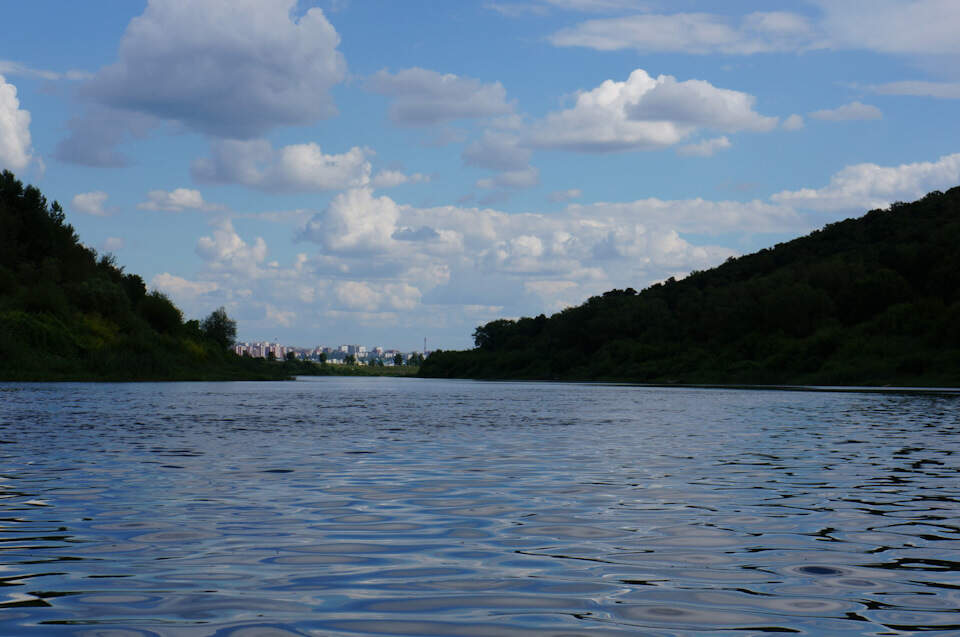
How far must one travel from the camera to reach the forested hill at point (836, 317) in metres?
118

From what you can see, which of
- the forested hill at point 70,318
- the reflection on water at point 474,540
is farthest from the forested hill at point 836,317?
the reflection on water at point 474,540

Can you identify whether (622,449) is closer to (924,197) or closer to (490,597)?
(490,597)

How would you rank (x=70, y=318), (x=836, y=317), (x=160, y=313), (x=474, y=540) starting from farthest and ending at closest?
(x=160, y=313)
(x=836, y=317)
(x=70, y=318)
(x=474, y=540)

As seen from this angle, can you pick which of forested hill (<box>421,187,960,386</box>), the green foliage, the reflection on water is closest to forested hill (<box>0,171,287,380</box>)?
the green foliage

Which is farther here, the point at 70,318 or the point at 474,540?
the point at 70,318

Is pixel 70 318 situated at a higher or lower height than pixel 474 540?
higher

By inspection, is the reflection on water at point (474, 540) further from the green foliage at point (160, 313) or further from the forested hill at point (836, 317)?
the green foliage at point (160, 313)

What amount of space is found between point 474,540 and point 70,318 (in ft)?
409

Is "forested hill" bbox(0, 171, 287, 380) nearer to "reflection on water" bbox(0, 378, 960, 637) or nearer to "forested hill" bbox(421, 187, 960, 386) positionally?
"forested hill" bbox(421, 187, 960, 386)

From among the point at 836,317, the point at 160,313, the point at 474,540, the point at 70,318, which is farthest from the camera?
the point at 160,313

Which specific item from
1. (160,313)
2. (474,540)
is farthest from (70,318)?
(474,540)

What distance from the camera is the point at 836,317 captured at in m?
144

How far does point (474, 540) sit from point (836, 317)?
143m

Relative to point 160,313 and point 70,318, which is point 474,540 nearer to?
point 70,318
